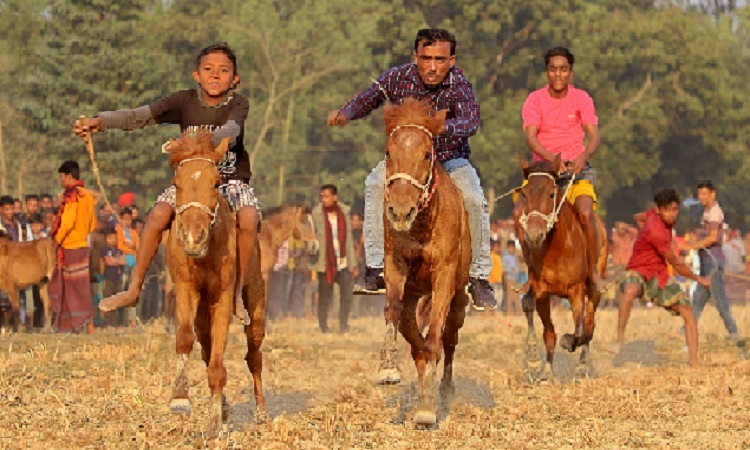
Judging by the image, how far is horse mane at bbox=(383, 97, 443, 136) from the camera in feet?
30.1

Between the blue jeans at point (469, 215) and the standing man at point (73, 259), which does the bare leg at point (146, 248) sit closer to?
the blue jeans at point (469, 215)

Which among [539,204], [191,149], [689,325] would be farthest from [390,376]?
[689,325]

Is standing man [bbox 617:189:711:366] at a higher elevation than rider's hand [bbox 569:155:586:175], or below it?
below

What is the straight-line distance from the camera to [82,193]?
18781mm

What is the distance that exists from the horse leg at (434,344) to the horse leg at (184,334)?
1.72 meters

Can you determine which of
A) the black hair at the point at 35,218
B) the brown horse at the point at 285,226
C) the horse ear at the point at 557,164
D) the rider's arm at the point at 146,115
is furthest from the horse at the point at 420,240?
the black hair at the point at 35,218

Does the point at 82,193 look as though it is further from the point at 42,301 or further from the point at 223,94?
the point at 223,94

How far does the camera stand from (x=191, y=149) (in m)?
8.66

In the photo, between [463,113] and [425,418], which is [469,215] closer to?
[463,113]

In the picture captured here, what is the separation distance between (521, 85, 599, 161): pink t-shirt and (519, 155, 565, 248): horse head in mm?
995

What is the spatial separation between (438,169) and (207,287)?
6.92ft

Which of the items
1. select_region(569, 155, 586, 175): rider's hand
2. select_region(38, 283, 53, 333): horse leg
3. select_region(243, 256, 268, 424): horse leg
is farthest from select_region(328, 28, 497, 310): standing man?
select_region(38, 283, 53, 333): horse leg

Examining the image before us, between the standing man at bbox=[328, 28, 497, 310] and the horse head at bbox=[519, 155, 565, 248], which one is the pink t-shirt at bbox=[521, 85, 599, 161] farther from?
the standing man at bbox=[328, 28, 497, 310]

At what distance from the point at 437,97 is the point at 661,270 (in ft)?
21.8
